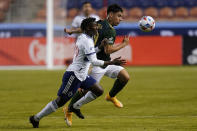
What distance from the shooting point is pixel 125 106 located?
11922 mm

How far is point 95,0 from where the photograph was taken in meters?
31.1

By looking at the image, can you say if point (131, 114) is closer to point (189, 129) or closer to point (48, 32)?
point (189, 129)

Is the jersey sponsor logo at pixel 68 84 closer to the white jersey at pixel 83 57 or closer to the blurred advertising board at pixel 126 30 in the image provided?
the white jersey at pixel 83 57

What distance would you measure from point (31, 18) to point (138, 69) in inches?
241

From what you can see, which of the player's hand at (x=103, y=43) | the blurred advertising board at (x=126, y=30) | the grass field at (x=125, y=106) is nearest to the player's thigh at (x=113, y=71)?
the grass field at (x=125, y=106)

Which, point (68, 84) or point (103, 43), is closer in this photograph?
point (68, 84)

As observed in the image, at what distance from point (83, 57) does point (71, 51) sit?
17.2 m

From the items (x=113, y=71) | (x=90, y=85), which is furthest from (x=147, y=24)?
(x=90, y=85)

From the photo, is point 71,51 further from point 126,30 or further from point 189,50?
point 189,50

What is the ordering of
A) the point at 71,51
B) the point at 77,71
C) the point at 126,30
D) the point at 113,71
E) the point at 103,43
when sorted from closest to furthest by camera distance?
1. the point at 77,71
2. the point at 103,43
3. the point at 113,71
4. the point at 71,51
5. the point at 126,30

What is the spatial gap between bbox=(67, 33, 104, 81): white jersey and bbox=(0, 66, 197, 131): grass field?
89 centimetres

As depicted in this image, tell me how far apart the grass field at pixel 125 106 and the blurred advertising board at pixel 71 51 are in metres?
5.34

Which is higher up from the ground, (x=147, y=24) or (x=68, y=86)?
(x=147, y=24)

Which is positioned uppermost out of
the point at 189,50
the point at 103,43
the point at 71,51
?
the point at 103,43
